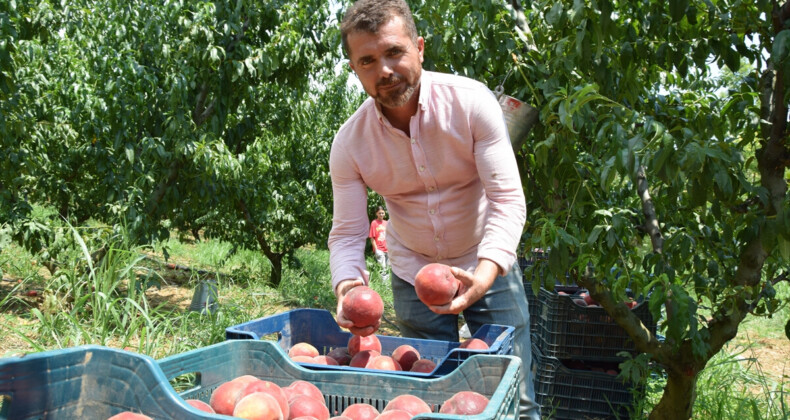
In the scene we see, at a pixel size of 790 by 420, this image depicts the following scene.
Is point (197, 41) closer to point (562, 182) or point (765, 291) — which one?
point (562, 182)

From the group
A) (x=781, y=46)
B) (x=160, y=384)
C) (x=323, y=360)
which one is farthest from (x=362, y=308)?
(x=781, y=46)

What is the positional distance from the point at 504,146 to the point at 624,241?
3.26ft

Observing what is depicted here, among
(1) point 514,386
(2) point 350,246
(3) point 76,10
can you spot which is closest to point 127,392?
(1) point 514,386

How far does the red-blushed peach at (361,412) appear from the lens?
132 cm

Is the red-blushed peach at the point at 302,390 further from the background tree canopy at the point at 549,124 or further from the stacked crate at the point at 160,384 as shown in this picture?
the background tree canopy at the point at 549,124

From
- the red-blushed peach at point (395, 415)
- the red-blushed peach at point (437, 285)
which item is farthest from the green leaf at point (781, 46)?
the red-blushed peach at point (395, 415)

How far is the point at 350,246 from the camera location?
2.12m

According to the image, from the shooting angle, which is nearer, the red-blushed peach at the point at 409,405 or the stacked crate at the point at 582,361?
the red-blushed peach at the point at 409,405

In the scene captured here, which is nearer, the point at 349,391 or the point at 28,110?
the point at 349,391

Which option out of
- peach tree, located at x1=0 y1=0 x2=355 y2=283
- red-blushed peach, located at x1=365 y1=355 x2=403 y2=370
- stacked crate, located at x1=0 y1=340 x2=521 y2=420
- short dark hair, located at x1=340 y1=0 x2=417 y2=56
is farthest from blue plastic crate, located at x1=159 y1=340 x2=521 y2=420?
peach tree, located at x1=0 y1=0 x2=355 y2=283

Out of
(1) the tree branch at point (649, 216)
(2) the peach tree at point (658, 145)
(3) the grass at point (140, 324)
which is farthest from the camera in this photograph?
(3) the grass at point (140, 324)

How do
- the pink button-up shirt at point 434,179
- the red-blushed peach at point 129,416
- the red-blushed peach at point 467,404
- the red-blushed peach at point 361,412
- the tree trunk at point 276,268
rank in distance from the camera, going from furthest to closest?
the tree trunk at point 276,268 → the pink button-up shirt at point 434,179 → the red-blushed peach at point 361,412 → the red-blushed peach at point 467,404 → the red-blushed peach at point 129,416

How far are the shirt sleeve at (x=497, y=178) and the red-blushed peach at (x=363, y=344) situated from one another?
1.42ft

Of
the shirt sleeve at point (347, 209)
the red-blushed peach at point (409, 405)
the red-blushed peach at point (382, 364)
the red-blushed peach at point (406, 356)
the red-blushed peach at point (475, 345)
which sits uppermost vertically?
the shirt sleeve at point (347, 209)
